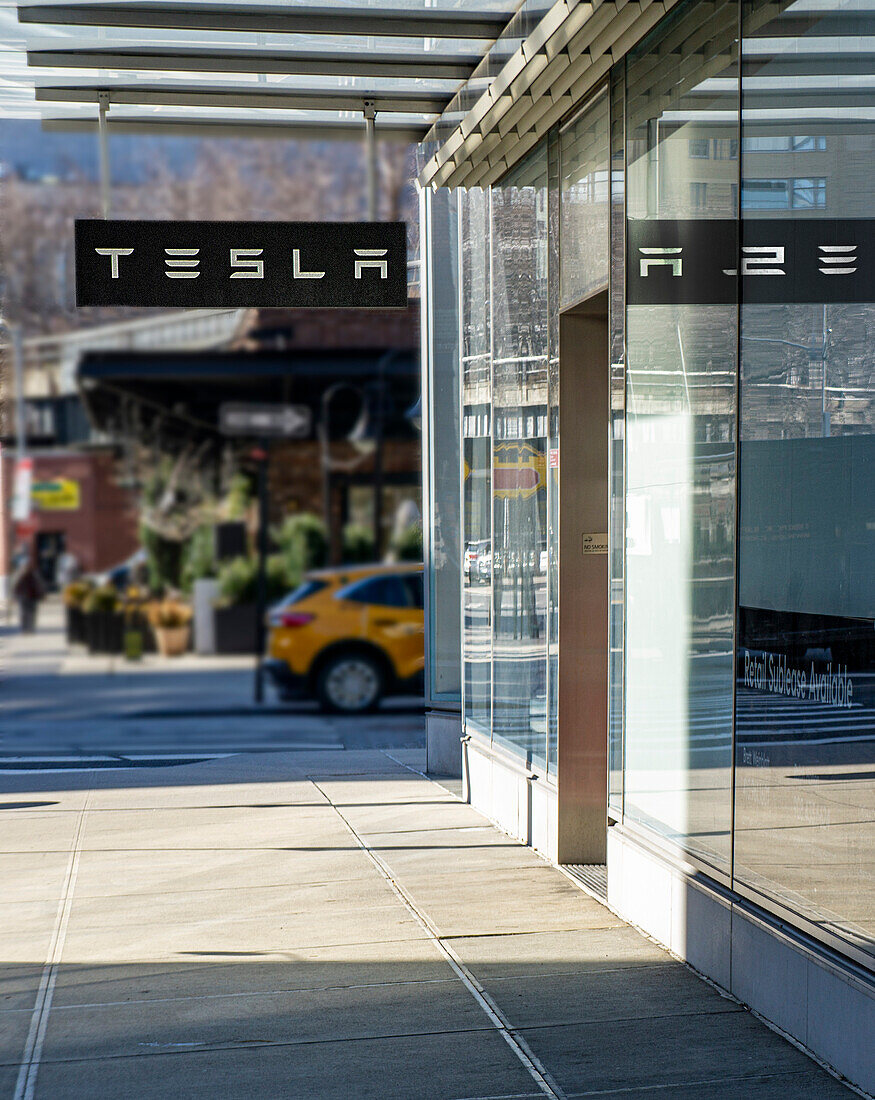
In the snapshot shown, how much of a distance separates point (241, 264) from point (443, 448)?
3005mm

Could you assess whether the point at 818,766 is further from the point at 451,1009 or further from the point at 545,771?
the point at 545,771

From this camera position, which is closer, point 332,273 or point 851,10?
point 851,10

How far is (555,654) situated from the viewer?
6.64 meters

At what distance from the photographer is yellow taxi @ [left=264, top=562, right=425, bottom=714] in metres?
13.9

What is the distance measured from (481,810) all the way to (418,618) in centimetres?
667

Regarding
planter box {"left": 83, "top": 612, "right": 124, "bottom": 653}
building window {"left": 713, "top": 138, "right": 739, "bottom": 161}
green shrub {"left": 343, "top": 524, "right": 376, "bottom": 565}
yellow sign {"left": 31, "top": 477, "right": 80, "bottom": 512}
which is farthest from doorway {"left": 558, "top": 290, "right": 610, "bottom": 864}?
planter box {"left": 83, "top": 612, "right": 124, "bottom": 653}

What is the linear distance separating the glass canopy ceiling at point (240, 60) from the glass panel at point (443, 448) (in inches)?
46.3

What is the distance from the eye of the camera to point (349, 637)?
14070mm

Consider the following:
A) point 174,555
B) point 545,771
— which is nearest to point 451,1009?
point 545,771

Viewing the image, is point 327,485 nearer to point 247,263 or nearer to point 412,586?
point 412,586

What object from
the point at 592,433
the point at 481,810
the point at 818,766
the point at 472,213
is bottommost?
the point at 481,810

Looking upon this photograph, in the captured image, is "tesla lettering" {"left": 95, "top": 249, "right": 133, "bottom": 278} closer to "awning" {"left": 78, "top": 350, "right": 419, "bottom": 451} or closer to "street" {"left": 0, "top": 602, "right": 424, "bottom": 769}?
"street" {"left": 0, "top": 602, "right": 424, "bottom": 769}

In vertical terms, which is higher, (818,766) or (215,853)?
(818,766)

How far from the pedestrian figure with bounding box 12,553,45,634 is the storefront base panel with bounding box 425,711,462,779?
9542 mm
